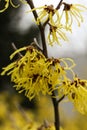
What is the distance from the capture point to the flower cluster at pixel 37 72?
1.91 m

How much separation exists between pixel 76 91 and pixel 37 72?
18 cm

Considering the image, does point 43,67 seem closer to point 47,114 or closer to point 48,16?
point 48,16

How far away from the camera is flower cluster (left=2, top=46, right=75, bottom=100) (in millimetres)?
1912

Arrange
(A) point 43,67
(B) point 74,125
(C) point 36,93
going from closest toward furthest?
1. (A) point 43,67
2. (C) point 36,93
3. (B) point 74,125

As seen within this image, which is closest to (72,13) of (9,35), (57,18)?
(57,18)

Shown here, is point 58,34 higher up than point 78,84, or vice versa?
point 58,34

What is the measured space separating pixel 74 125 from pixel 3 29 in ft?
24.2

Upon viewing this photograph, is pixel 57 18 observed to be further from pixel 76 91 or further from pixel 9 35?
pixel 9 35

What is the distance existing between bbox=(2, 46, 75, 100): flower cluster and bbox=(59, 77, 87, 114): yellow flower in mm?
39

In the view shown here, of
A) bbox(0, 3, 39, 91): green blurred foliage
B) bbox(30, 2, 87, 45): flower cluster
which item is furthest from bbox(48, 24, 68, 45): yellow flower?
bbox(0, 3, 39, 91): green blurred foliage

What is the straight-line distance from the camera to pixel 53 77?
6.29 ft

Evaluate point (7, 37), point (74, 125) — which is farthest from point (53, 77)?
point (7, 37)

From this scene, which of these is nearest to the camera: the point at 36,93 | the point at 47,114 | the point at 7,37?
the point at 36,93

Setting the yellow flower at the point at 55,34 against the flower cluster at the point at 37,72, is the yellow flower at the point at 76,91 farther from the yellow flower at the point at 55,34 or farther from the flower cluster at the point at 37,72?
the yellow flower at the point at 55,34
